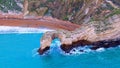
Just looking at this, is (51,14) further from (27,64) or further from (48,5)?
(27,64)

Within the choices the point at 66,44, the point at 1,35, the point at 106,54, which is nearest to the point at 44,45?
the point at 66,44

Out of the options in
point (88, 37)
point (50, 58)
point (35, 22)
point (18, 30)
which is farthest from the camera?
point (35, 22)

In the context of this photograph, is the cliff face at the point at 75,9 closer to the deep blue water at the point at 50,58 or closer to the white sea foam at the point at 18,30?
the white sea foam at the point at 18,30

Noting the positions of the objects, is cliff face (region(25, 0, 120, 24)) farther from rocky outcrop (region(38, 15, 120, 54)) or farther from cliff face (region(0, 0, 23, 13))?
rocky outcrop (region(38, 15, 120, 54))

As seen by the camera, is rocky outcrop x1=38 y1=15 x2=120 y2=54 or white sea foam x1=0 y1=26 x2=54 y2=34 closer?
rocky outcrop x1=38 y1=15 x2=120 y2=54

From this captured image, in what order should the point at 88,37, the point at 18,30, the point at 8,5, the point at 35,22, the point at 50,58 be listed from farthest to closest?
the point at 8,5
the point at 35,22
the point at 18,30
the point at 88,37
the point at 50,58

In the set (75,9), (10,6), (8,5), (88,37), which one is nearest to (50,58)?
(88,37)

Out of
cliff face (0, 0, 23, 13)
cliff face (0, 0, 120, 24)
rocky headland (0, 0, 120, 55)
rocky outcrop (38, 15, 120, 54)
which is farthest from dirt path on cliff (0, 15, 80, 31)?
rocky outcrop (38, 15, 120, 54)

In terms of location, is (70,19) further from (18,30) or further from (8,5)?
(8,5)
